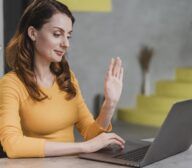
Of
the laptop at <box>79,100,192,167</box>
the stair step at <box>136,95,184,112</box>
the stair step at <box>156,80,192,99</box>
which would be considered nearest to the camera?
the laptop at <box>79,100,192,167</box>

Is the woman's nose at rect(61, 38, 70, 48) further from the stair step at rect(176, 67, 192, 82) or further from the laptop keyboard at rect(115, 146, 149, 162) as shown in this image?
the stair step at rect(176, 67, 192, 82)

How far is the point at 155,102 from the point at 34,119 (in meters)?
4.09

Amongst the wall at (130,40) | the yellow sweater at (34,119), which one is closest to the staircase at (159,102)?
Result: the wall at (130,40)

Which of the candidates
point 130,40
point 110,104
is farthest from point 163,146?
point 130,40

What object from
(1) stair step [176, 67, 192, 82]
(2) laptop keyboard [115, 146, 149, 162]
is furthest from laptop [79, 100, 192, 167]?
(1) stair step [176, 67, 192, 82]

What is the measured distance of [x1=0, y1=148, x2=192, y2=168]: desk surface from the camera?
56.6 inches

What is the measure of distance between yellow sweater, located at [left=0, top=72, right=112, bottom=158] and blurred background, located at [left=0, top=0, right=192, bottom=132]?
9.45 ft

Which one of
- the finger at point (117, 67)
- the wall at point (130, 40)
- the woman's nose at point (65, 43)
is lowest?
the wall at point (130, 40)

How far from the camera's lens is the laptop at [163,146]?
1408 millimetres

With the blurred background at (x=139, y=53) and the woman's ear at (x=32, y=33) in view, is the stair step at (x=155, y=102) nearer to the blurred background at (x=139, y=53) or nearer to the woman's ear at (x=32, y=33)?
the blurred background at (x=139, y=53)

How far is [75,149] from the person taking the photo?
1.57 meters

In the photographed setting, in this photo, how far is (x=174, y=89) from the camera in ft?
19.3

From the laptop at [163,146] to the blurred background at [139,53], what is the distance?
125 inches

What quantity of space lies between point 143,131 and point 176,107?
3.77 metres
